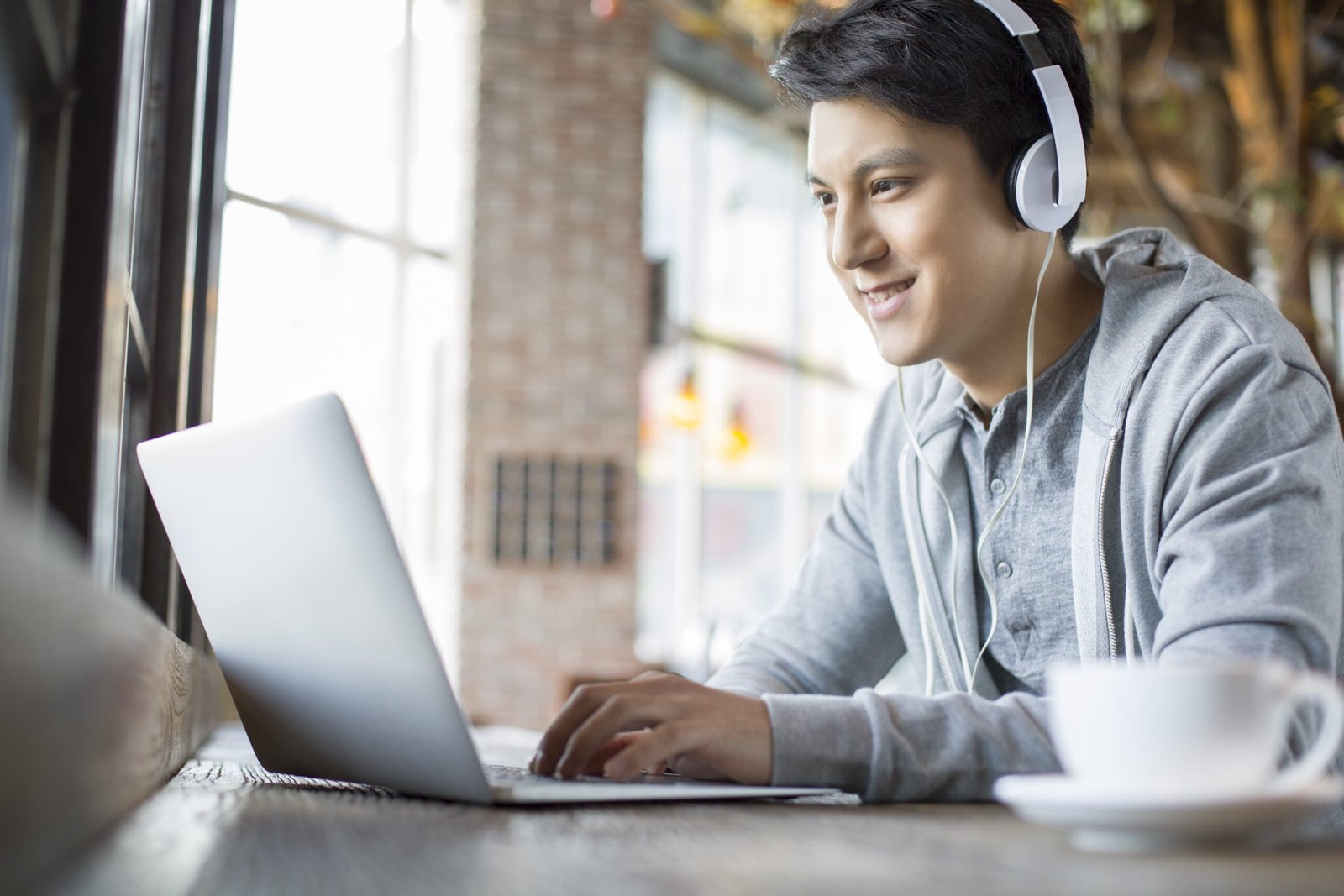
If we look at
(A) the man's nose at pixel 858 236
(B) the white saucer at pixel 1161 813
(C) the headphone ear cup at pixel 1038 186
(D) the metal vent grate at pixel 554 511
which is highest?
(C) the headphone ear cup at pixel 1038 186

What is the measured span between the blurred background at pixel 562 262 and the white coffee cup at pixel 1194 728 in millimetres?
854

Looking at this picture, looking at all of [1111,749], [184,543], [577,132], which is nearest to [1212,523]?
[1111,749]

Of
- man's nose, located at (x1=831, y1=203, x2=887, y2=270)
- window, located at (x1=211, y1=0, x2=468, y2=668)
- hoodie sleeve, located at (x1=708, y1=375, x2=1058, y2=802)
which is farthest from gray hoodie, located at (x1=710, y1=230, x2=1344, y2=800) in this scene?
window, located at (x1=211, y1=0, x2=468, y2=668)

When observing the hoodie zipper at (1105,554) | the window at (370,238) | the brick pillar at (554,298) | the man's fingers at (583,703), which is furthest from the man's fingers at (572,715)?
the brick pillar at (554,298)

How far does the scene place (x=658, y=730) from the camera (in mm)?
792

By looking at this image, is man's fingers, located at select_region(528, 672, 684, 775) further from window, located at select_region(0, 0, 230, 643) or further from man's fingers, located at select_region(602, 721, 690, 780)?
window, located at select_region(0, 0, 230, 643)

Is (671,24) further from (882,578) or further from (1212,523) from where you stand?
(1212,523)

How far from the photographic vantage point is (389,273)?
242 inches

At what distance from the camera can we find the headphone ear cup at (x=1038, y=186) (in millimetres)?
1224

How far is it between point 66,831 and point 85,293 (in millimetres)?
297

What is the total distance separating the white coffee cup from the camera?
0.51 m

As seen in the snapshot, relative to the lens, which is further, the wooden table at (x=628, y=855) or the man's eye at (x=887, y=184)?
the man's eye at (x=887, y=184)

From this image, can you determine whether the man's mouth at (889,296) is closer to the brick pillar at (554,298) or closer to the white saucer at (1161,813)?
the white saucer at (1161,813)

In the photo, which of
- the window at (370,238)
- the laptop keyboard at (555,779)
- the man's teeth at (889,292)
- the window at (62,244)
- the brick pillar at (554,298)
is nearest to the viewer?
the window at (62,244)
